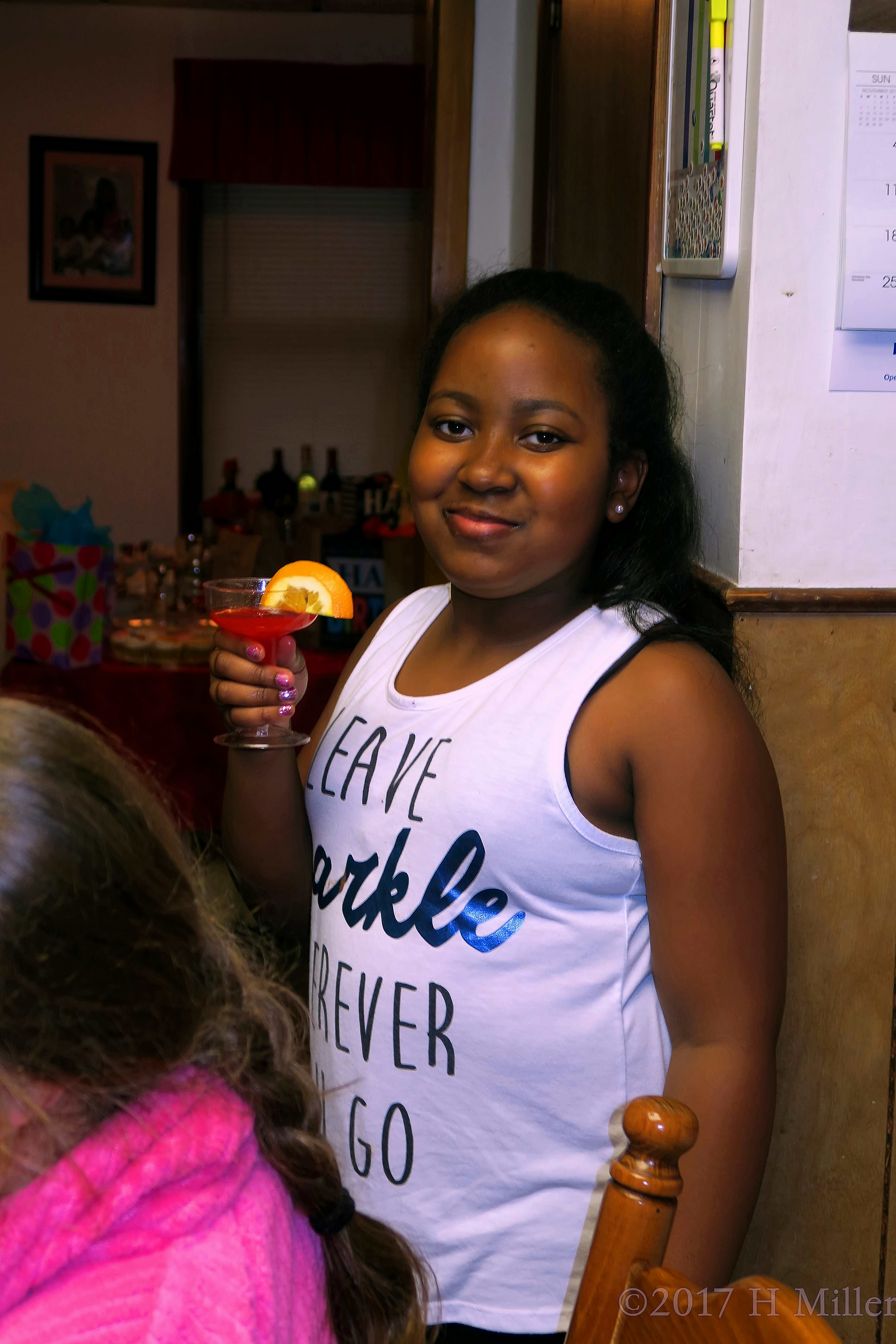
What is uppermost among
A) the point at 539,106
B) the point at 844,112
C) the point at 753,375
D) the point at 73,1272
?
the point at 539,106

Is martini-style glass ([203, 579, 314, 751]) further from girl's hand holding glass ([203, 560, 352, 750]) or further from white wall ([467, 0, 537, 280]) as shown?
white wall ([467, 0, 537, 280])

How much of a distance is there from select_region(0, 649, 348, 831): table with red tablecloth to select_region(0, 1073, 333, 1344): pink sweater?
7.28 feet

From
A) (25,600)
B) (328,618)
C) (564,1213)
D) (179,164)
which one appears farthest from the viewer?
(179,164)

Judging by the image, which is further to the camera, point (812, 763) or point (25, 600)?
point (25, 600)

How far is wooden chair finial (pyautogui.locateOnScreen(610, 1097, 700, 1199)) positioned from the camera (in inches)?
25.0

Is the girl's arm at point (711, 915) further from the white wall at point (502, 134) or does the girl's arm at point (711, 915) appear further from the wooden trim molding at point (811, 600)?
the white wall at point (502, 134)

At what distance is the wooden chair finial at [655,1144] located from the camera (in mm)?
635

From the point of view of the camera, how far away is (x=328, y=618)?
10.7 feet

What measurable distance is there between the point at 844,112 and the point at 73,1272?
3.60ft

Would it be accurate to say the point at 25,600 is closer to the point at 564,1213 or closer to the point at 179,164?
the point at 564,1213

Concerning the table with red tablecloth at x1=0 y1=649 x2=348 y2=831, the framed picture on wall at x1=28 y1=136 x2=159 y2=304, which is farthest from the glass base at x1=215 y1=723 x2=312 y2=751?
the framed picture on wall at x1=28 y1=136 x2=159 y2=304

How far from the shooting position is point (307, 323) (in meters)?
6.18

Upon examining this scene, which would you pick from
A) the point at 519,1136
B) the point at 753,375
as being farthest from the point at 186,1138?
the point at 753,375

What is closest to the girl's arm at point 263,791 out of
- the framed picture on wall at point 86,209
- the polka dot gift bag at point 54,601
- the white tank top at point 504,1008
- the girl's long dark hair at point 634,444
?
the white tank top at point 504,1008
